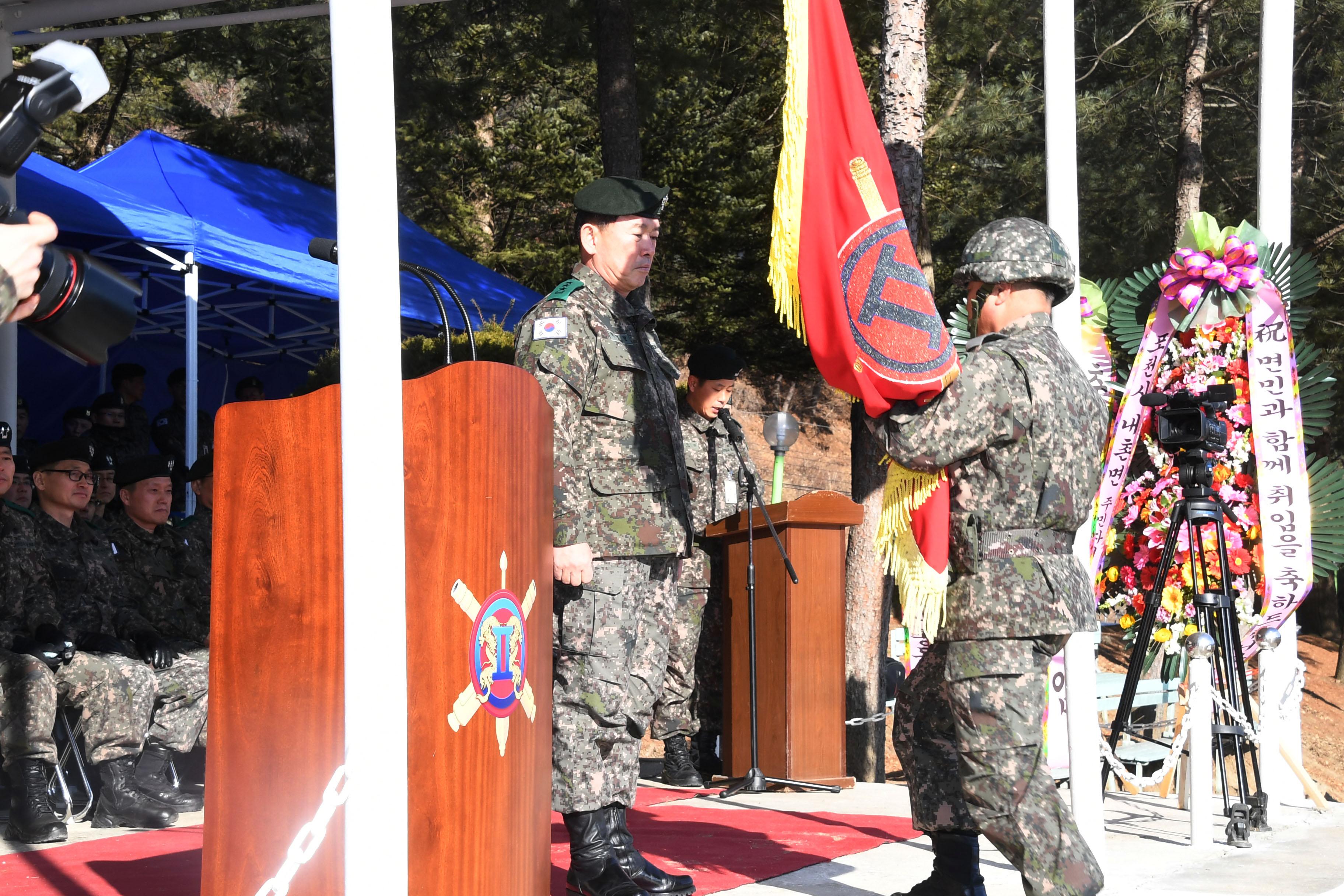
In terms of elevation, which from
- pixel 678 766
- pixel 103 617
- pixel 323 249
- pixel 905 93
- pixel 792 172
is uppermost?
pixel 905 93

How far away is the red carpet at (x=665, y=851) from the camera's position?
401 centimetres

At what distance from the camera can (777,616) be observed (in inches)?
263

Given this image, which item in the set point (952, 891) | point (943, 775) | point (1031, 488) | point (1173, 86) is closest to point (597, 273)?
point (1031, 488)

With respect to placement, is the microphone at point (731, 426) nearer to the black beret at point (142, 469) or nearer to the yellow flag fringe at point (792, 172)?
the black beret at point (142, 469)

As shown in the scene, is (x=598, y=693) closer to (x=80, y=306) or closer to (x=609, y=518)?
(x=609, y=518)

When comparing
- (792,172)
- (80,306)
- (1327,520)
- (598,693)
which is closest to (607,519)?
(598,693)

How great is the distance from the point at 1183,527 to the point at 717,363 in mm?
2488

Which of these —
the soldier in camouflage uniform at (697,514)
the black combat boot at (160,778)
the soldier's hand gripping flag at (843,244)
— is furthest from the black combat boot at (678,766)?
the soldier's hand gripping flag at (843,244)

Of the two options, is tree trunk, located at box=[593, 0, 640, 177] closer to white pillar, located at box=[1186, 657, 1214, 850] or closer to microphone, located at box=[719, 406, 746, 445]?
microphone, located at box=[719, 406, 746, 445]

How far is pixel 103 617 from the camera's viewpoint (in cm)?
619

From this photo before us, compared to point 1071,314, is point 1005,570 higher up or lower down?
lower down

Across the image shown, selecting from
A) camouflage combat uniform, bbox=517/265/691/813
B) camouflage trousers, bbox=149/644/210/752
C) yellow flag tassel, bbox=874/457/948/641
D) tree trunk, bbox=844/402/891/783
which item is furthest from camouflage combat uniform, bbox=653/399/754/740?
yellow flag tassel, bbox=874/457/948/641

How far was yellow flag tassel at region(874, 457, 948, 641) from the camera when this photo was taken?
3.52 m

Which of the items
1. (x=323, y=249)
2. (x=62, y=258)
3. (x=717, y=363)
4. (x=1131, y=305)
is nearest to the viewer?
(x=62, y=258)
